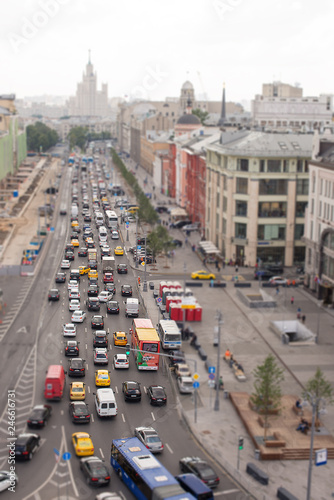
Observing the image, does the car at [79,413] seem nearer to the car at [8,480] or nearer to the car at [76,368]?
the car at [76,368]

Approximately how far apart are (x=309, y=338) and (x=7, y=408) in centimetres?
Answer: 1934

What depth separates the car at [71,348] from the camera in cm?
2284

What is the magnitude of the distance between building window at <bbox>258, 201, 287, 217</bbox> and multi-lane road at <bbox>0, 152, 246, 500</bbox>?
25029 mm

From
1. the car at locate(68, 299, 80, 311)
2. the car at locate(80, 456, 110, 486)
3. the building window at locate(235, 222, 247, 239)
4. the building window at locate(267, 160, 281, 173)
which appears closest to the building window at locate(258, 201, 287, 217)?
the building window at locate(235, 222, 247, 239)

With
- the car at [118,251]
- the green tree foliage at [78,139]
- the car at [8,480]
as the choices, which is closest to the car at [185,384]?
the car at [118,251]

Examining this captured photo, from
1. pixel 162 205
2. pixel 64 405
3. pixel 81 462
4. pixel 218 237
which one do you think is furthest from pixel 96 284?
pixel 162 205

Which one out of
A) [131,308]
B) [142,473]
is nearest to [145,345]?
[131,308]

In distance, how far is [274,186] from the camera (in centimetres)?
5000

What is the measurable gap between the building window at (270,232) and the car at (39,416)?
3196cm

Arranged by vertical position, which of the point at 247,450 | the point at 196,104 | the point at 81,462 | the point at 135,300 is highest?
the point at 196,104

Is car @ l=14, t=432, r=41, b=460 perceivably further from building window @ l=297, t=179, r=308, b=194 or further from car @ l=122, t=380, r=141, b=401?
building window @ l=297, t=179, r=308, b=194

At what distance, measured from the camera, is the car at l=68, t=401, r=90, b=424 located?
2088cm

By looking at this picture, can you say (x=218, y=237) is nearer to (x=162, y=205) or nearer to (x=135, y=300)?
(x=162, y=205)

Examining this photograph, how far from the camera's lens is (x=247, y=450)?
2344 cm
